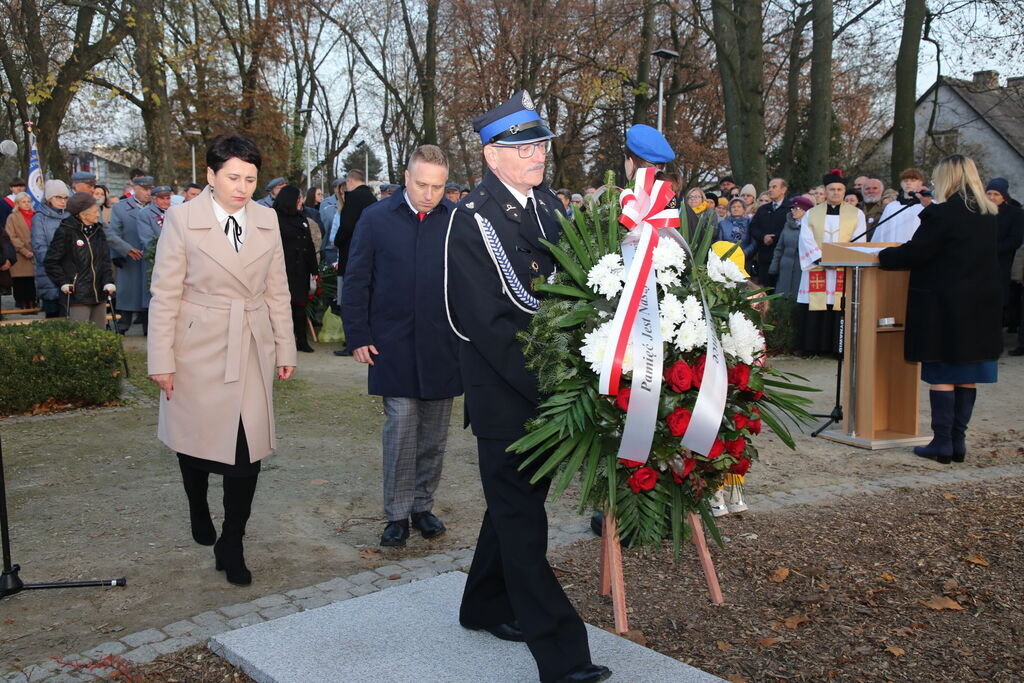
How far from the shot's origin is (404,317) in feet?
17.6

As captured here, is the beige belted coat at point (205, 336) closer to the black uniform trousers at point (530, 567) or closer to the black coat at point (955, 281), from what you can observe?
the black uniform trousers at point (530, 567)

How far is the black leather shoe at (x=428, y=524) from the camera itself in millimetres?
5477

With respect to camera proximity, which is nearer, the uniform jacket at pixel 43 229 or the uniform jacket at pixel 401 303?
the uniform jacket at pixel 401 303

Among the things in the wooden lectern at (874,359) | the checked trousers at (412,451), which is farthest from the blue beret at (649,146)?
the wooden lectern at (874,359)

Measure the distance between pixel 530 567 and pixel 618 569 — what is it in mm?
873

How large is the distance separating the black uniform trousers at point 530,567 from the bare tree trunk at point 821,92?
15.2 metres

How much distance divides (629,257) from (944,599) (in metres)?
2.42

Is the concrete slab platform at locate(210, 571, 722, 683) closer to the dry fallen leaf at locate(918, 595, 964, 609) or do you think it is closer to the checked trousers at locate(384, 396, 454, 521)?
the checked trousers at locate(384, 396, 454, 521)

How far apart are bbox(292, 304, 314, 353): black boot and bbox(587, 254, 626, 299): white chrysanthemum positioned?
9328 millimetres

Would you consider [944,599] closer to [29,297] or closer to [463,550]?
[463,550]

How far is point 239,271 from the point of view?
15.4 ft

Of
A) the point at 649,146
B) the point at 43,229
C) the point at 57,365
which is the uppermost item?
the point at 649,146

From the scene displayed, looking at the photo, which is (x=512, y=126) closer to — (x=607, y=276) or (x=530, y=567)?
(x=607, y=276)

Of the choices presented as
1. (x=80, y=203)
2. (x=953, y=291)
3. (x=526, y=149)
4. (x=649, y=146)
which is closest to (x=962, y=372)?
(x=953, y=291)
